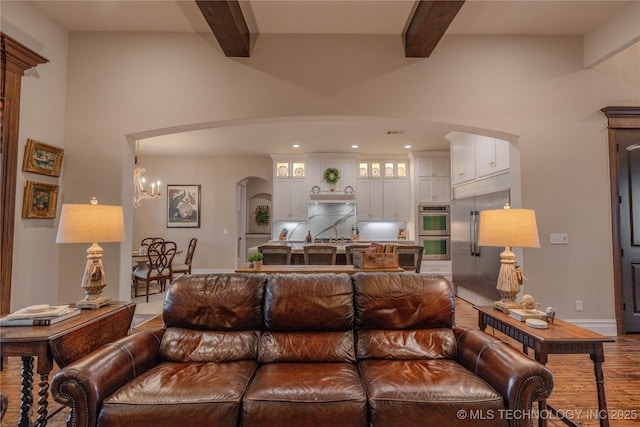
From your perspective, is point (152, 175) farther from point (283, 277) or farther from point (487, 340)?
point (487, 340)

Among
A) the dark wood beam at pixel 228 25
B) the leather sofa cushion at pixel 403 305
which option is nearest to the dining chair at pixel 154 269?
the dark wood beam at pixel 228 25

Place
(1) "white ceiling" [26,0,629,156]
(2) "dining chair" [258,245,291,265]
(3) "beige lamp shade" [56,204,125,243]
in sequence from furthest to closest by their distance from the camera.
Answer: (2) "dining chair" [258,245,291,265] → (1) "white ceiling" [26,0,629,156] → (3) "beige lamp shade" [56,204,125,243]

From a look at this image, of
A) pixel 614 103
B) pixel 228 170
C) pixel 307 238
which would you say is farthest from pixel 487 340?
pixel 228 170

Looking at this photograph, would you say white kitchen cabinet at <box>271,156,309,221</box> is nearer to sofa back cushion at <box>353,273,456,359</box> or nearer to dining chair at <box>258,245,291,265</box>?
dining chair at <box>258,245,291,265</box>

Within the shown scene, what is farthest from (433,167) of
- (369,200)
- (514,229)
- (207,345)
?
(207,345)

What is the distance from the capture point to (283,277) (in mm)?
2189

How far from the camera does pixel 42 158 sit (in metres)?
3.10

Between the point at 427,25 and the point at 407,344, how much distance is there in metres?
2.76

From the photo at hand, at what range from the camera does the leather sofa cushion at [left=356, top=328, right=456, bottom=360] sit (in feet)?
6.45

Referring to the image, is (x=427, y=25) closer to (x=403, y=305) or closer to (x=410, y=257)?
(x=403, y=305)

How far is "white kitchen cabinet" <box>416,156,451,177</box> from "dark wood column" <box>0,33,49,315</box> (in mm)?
6648

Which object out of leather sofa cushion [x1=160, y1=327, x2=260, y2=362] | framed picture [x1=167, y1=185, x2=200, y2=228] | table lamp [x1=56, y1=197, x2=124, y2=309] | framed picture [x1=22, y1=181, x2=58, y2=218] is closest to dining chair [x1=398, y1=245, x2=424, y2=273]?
leather sofa cushion [x1=160, y1=327, x2=260, y2=362]

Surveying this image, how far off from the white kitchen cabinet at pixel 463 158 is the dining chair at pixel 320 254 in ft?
7.97

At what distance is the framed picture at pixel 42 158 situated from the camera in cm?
293
